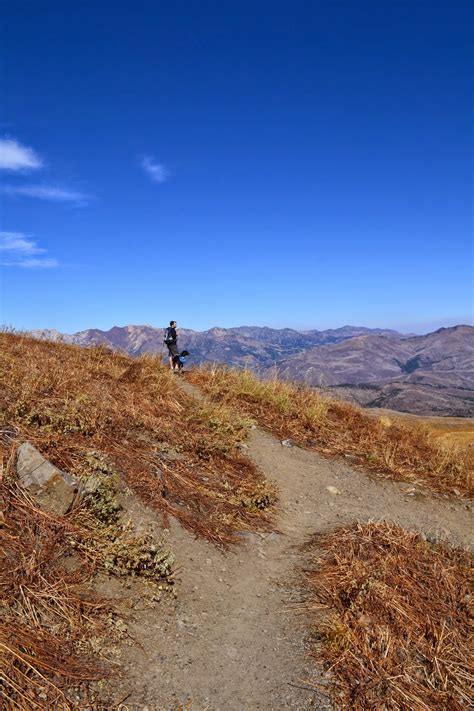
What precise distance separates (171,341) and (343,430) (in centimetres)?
720

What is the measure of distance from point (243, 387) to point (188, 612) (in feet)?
27.7

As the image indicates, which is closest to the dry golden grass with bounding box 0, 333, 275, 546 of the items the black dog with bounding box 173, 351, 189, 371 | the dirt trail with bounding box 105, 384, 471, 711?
the dirt trail with bounding box 105, 384, 471, 711

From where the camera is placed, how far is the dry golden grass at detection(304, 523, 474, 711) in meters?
3.43

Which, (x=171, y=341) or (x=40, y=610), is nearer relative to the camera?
(x=40, y=610)

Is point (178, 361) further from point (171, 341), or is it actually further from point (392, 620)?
point (392, 620)

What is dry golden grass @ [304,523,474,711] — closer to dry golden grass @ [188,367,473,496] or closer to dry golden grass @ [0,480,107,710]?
dry golden grass @ [0,480,107,710]

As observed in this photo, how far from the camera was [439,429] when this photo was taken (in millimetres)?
16234

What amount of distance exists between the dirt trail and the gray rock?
108 centimetres

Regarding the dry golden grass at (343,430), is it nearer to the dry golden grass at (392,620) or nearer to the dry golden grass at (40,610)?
the dry golden grass at (392,620)

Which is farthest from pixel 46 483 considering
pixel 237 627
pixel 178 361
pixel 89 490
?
pixel 178 361

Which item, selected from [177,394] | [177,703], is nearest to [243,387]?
[177,394]

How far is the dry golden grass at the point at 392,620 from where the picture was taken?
3426mm

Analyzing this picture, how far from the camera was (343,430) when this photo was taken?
1158cm

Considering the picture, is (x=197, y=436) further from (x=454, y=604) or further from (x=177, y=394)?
(x=454, y=604)
